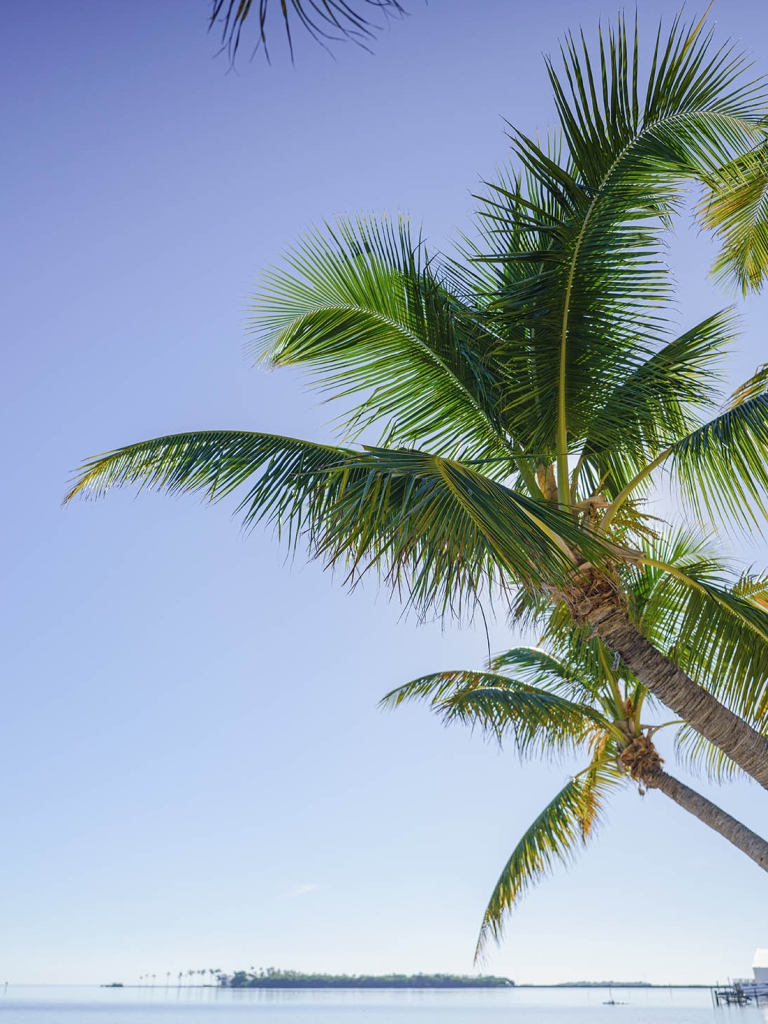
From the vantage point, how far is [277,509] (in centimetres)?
529

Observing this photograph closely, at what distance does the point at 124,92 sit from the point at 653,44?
349 centimetres

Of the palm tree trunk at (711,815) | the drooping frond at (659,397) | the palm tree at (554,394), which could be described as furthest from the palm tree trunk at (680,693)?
the palm tree trunk at (711,815)

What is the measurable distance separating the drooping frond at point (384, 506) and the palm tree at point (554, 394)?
0.02m

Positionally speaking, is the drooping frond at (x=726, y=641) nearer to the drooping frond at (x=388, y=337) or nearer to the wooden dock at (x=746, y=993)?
the drooping frond at (x=388, y=337)

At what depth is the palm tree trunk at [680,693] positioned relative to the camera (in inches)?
191

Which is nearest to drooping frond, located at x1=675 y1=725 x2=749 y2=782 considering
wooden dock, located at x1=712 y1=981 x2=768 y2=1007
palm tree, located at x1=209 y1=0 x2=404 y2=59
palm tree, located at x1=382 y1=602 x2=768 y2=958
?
palm tree, located at x1=382 y1=602 x2=768 y2=958

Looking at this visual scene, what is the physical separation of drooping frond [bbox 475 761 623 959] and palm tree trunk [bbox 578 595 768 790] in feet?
19.2

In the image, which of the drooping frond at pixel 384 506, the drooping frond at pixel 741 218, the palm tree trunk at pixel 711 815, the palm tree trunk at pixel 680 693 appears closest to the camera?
the drooping frond at pixel 384 506

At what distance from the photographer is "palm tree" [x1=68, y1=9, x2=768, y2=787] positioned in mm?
4391

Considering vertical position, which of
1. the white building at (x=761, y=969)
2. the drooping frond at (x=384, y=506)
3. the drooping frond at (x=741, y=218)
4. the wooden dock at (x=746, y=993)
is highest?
the drooping frond at (x=741, y=218)

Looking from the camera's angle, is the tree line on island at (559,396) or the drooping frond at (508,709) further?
the drooping frond at (508,709)

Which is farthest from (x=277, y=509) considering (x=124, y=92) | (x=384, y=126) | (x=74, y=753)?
(x=74, y=753)

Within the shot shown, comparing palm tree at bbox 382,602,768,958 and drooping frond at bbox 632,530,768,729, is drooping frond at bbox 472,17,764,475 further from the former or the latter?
palm tree at bbox 382,602,768,958

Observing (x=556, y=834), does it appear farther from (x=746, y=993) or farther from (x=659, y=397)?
(x=746, y=993)
